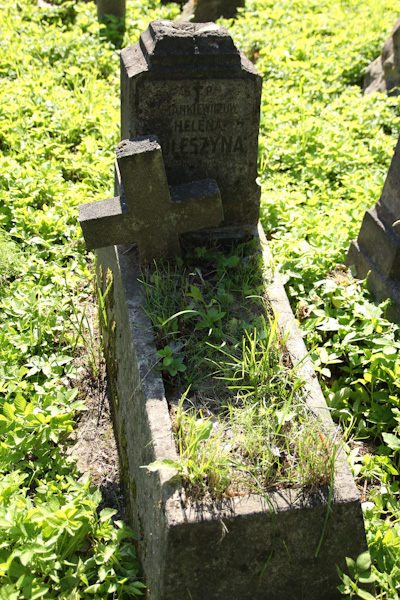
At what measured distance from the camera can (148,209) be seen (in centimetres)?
274

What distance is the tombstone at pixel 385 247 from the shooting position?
310cm

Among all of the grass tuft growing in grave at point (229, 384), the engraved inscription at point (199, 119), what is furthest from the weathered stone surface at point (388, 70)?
the grass tuft growing in grave at point (229, 384)

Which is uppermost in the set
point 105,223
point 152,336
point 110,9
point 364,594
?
point 110,9

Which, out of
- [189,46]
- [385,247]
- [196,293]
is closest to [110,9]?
[189,46]

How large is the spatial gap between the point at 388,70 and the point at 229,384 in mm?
4464

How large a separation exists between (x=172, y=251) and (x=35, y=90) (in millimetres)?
3225

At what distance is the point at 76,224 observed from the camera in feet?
12.8

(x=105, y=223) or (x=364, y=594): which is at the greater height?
(x=105, y=223)

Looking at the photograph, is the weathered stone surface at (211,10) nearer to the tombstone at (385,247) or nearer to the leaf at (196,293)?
the tombstone at (385,247)

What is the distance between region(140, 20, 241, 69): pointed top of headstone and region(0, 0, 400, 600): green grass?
4.11ft

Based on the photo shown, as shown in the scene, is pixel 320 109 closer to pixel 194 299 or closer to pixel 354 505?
pixel 194 299

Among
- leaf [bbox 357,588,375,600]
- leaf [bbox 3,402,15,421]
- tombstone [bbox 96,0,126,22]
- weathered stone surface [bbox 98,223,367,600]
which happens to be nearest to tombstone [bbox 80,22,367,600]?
weathered stone surface [bbox 98,223,367,600]

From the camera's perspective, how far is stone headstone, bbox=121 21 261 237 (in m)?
2.63

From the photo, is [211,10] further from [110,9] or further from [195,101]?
[195,101]
